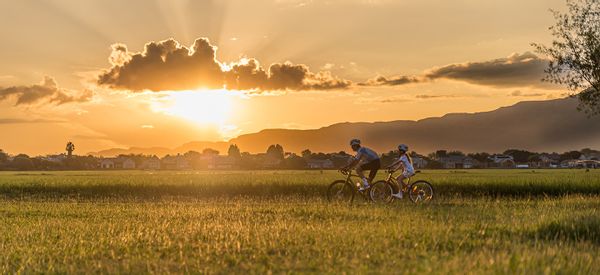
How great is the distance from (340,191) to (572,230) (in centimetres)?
1334

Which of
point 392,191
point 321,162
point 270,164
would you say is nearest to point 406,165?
point 392,191

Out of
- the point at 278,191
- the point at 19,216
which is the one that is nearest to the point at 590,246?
the point at 19,216

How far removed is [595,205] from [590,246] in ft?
50.4

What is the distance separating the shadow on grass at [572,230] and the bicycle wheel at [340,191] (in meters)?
12.1

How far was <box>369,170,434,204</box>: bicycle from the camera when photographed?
26.9 m

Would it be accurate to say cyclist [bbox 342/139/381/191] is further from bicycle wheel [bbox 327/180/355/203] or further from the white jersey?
the white jersey

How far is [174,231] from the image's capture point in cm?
1602

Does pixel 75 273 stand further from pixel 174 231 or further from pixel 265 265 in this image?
→ pixel 174 231

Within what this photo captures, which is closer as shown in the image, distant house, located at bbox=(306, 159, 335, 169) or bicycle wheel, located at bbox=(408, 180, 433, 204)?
bicycle wheel, located at bbox=(408, 180, 433, 204)

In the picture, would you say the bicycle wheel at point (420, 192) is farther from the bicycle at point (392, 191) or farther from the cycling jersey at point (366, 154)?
the cycling jersey at point (366, 154)

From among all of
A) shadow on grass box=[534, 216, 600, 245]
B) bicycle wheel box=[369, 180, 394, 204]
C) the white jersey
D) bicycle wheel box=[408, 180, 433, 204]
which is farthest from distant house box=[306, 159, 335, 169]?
shadow on grass box=[534, 216, 600, 245]

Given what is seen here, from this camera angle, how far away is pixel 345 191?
27.6 metres

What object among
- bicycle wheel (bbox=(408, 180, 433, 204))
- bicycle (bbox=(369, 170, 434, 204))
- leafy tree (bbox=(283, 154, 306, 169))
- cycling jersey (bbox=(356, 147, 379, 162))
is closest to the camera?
cycling jersey (bbox=(356, 147, 379, 162))

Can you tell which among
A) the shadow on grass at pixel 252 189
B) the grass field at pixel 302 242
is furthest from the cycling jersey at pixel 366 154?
the shadow on grass at pixel 252 189
